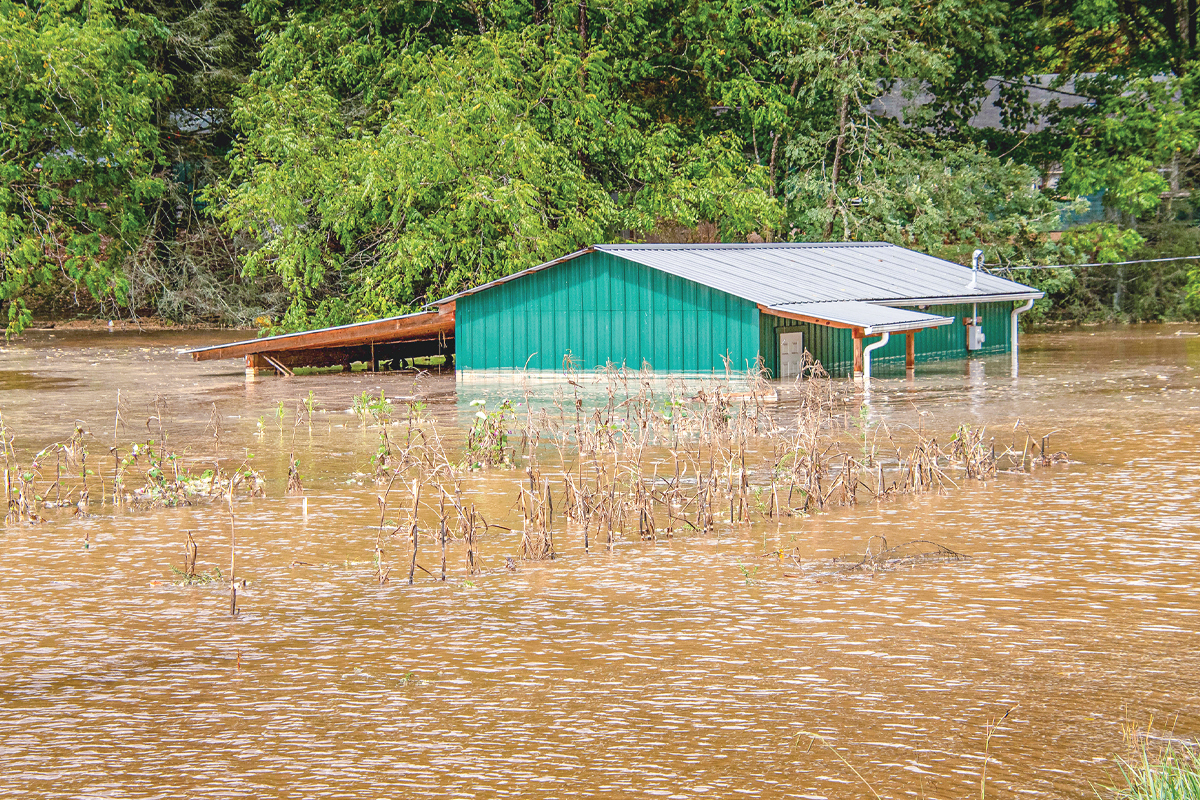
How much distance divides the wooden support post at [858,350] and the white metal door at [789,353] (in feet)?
3.50

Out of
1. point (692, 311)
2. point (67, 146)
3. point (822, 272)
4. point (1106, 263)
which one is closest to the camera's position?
point (692, 311)

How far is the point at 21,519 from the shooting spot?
1355 centimetres

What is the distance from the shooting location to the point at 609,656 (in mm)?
8789

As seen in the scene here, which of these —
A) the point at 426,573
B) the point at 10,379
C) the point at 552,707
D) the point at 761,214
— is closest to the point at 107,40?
the point at 10,379

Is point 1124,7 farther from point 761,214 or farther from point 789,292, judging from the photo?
point 789,292

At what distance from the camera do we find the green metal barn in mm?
27625

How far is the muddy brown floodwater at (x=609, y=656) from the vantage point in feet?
22.7

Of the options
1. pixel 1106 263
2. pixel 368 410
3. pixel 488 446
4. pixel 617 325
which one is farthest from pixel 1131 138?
pixel 488 446

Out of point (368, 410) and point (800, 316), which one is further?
point (800, 316)

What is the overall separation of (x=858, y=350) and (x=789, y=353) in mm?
1492

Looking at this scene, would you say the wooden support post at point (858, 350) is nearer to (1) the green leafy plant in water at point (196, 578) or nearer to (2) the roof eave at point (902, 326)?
(2) the roof eave at point (902, 326)

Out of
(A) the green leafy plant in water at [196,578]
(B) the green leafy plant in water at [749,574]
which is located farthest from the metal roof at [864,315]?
(A) the green leafy plant in water at [196,578]

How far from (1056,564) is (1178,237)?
4042 cm

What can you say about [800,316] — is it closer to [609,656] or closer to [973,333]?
[973,333]
